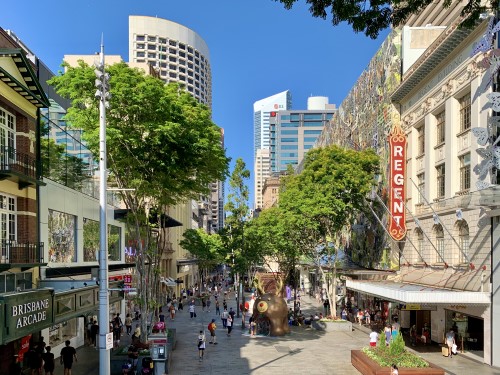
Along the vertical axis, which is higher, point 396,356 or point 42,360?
point 396,356

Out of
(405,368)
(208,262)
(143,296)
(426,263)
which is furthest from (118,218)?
(208,262)

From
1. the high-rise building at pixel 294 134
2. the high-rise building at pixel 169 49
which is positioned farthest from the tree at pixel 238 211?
the high-rise building at pixel 294 134

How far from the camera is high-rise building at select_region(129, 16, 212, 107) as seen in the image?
452 feet

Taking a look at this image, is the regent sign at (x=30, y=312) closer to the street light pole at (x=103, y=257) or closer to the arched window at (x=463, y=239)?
the street light pole at (x=103, y=257)

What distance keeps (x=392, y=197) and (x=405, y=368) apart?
1578cm

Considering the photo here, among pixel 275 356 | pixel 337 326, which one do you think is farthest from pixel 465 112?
pixel 337 326

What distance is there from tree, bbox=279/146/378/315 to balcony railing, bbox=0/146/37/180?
68.3ft

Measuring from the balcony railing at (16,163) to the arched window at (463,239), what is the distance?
67.9ft

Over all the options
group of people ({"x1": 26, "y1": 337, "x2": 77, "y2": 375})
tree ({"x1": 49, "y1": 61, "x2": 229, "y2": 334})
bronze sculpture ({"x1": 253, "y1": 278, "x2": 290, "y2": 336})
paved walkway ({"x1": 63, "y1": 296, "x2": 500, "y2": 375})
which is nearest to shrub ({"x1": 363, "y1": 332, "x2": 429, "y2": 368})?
paved walkway ({"x1": 63, "y1": 296, "x2": 500, "y2": 375})

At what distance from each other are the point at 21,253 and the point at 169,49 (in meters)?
128

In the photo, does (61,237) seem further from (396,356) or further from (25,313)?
(396,356)

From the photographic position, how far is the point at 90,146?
26219 mm

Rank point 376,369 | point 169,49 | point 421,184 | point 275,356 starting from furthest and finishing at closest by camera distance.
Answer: point 169,49
point 421,184
point 275,356
point 376,369

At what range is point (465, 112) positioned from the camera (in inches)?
1114
